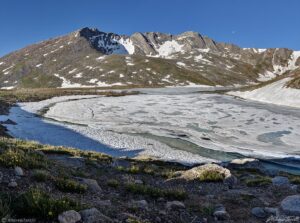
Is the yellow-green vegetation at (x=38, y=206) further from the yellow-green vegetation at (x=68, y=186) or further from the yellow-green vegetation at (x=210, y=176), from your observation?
the yellow-green vegetation at (x=210, y=176)

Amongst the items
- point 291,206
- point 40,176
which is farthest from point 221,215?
point 40,176

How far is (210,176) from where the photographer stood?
15.2 metres

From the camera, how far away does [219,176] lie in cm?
1531

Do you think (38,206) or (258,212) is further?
(258,212)

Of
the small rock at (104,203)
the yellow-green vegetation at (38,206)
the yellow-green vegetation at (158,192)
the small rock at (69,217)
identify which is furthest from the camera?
the yellow-green vegetation at (158,192)

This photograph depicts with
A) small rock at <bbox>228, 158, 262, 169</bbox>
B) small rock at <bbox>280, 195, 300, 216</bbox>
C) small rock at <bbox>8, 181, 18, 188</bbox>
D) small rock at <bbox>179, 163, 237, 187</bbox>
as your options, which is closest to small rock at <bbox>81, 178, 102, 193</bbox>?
small rock at <bbox>8, 181, 18, 188</bbox>

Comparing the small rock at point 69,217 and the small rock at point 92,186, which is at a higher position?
the small rock at point 69,217

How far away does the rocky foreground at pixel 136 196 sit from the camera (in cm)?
771

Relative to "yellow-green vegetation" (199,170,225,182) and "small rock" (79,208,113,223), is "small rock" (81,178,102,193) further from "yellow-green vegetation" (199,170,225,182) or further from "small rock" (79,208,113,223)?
"yellow-green vegetation" (199,170,225,182)

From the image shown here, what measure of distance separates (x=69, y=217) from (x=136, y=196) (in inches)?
171

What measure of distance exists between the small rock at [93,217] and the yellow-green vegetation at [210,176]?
7.86 metres

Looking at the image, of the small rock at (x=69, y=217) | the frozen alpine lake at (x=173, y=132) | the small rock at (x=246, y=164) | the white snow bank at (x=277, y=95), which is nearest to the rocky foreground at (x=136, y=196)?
the small rock at (x=69, y=217)

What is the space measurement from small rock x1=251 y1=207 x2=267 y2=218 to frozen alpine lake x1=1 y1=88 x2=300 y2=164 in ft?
44.9

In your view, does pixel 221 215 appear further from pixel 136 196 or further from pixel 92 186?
pixel 92 186
